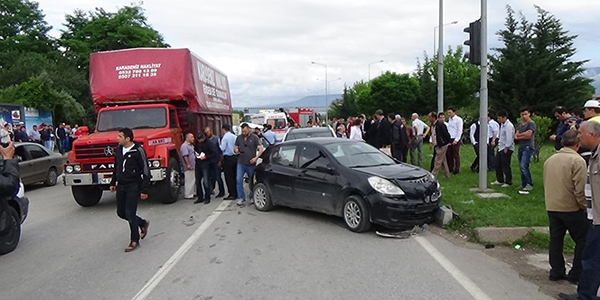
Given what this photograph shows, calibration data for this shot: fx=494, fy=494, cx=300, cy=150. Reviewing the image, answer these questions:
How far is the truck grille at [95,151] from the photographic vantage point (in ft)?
35.3

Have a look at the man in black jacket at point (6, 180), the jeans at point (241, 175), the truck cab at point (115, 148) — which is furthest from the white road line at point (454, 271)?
the truck cab at point (115, 148)

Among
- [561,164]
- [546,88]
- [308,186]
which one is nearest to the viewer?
[561,164]

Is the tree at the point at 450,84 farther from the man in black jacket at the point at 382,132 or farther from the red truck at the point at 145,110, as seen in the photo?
the red truck at the point at 145,110

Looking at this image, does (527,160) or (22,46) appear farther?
(22,46)

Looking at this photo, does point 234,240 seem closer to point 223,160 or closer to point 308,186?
point 308,186

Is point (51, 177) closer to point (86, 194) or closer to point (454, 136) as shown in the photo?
point (86, 194)

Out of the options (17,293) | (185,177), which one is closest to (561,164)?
(17,293)

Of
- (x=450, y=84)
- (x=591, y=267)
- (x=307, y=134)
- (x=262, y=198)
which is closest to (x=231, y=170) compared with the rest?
(x=262, y=198)

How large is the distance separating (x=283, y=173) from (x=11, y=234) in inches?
184

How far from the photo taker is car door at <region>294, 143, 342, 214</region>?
8492mm

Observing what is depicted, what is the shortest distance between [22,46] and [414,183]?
51.5 meters

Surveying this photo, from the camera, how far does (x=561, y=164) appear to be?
5270 millimetres

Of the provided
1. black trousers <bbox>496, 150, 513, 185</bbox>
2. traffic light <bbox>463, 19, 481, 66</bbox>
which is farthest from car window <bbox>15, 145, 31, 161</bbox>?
black trousers <bbox>496, 150, 513, 185</bbox>

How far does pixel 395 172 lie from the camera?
8.26 meters
